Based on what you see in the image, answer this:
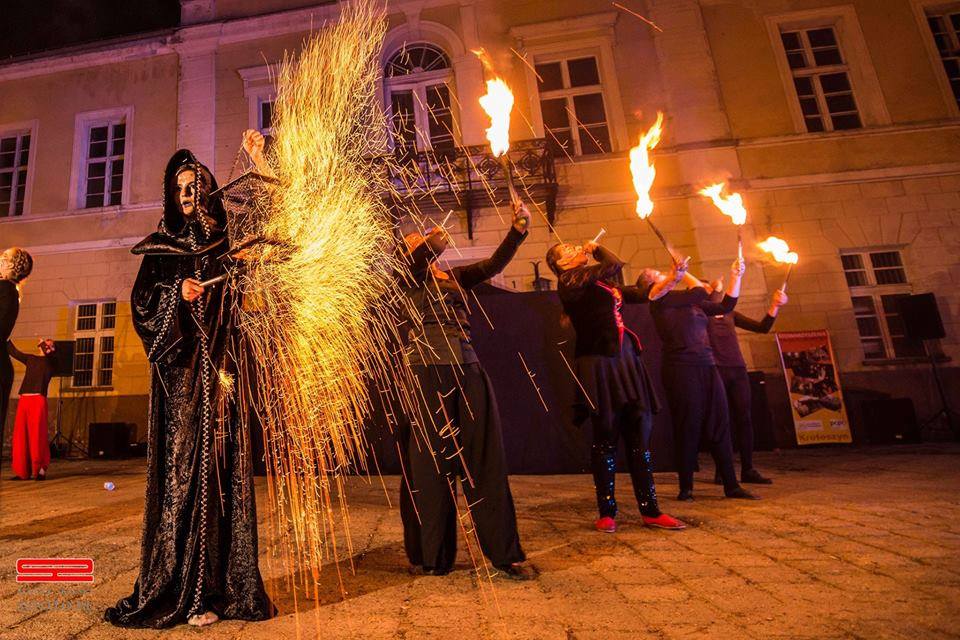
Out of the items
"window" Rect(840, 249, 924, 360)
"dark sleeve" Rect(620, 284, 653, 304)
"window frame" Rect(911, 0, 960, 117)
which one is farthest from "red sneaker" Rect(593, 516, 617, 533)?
"window frame" Rect(911, 0, 960, 117)

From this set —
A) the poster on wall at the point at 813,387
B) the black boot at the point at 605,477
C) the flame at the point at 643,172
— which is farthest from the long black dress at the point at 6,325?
the poster on wall at the point at 813,387

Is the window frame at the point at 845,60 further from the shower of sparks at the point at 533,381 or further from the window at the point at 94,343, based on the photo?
the window at the point at 94,343

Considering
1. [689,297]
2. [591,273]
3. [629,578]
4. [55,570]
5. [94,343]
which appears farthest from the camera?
[94,343]

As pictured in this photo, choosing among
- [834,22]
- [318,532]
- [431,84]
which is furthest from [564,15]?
[318,532]

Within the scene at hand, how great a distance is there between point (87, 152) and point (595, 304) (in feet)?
44.6

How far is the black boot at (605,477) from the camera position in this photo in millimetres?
3176

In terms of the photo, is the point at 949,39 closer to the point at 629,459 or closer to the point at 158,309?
the point at 629,459

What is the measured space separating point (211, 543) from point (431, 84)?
10462 mm

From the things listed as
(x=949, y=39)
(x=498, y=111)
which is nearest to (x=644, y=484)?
(x=498, y=111)

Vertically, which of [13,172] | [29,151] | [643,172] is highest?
[29,151]

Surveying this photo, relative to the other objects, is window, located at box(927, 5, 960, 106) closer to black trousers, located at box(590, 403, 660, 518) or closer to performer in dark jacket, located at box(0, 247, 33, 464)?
black trousers, located at box(590, 403, 660, 518)

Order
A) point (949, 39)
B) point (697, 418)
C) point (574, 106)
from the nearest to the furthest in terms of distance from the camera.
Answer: point (697, 418)
point (949, 39)
point (574, 106)

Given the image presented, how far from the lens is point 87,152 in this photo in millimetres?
11508

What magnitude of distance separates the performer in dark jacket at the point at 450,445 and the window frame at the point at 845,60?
32.9 feet
